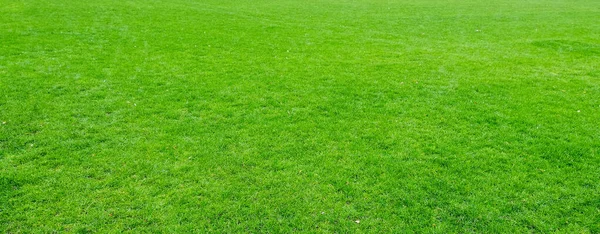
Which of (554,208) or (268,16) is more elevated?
(268,16)

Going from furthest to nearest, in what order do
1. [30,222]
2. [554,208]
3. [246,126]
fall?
[246,126] → [554,208] → [30,222]

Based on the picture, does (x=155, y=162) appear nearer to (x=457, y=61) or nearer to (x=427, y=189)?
(x=427, y=189)

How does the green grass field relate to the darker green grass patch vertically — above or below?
below

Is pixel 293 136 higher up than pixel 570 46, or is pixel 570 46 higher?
pixel 570 46

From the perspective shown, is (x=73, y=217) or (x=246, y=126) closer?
(x=73, y=217)

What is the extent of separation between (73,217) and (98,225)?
0.39 m

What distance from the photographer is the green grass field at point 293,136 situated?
501 centimetres

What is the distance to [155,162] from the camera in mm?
6020

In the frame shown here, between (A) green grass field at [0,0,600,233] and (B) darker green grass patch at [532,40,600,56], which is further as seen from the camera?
(B) darker green grass patch at [532,40,600,56]

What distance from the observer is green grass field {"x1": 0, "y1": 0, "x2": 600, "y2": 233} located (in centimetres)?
Answer: 501

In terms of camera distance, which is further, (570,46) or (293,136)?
(570,46)

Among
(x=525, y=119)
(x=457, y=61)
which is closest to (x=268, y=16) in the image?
(x=457, y=61)

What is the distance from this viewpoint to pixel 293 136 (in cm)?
695

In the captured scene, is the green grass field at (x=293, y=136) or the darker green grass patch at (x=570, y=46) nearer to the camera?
the green grass field at (x=293, y=136)
